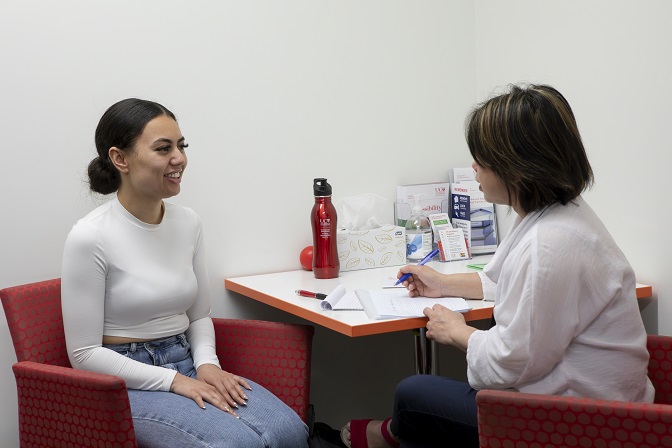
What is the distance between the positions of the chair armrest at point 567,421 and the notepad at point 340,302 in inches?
25.5

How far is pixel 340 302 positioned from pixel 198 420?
0.51 metres

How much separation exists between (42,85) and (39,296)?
2.04 feet

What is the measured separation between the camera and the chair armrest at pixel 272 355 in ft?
6.72

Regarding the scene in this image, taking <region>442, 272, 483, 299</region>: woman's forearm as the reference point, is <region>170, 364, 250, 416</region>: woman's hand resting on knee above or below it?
below

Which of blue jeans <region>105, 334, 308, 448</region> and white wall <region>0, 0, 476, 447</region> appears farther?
white wall <region>0, 0, 476, 447</region>

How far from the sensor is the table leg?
7.13ft

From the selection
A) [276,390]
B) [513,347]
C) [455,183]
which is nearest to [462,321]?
→ [513,347]

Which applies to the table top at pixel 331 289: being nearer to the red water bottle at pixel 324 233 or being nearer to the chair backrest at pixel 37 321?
the red water bottle at pixel 324 233

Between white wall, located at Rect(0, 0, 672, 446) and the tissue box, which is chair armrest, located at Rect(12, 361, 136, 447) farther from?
the tissue box

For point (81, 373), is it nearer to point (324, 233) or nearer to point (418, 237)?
point (324, 233)

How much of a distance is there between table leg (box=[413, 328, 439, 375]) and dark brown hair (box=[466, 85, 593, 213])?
704 mm

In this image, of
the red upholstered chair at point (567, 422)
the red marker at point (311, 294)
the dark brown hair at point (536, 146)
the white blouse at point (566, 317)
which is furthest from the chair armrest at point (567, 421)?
the red marker at point (311, 294)

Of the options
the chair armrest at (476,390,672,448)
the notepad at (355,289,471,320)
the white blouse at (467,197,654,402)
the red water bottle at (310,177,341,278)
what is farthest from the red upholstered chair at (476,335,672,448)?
the red water bottle at (310,177,341,278)

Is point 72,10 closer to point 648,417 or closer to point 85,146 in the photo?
point 85,146
